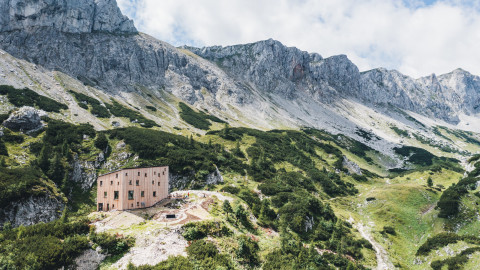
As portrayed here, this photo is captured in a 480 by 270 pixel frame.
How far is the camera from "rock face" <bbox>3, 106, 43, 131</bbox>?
62812mm

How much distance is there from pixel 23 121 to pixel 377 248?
88.7 metres

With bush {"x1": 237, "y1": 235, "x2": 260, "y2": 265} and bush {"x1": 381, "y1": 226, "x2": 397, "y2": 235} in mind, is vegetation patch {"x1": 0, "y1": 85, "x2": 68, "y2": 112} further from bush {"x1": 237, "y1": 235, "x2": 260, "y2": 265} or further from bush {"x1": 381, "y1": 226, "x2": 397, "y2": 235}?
bush {"x1": 381, "y1": 226, "x2": 397, "y2": 235}

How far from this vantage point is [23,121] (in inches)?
2525

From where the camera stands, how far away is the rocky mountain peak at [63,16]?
Answer: 12912 centimetres

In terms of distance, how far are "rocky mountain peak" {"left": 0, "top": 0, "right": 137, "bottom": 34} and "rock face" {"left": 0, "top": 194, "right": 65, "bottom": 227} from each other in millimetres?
134016

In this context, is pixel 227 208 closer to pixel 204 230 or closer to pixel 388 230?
pixel 204 230

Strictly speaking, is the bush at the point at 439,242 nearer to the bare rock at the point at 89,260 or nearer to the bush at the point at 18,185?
the bare rock at the point at 89,260

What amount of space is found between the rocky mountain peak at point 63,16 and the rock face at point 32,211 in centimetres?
13402

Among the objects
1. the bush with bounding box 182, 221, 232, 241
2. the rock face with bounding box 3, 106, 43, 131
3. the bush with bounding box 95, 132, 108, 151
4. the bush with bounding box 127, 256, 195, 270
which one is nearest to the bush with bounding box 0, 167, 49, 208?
the bush with bounding box 95, 132, 108, 151

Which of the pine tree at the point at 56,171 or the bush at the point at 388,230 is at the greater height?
the pine tree at the point at 56,171

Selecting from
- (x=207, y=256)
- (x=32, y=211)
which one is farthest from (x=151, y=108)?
(x=207, y=256)

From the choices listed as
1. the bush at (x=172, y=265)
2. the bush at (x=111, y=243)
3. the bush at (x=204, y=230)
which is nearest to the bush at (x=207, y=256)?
the bush at (x=172, y=265)

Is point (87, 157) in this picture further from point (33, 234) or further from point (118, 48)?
point (118, 48)

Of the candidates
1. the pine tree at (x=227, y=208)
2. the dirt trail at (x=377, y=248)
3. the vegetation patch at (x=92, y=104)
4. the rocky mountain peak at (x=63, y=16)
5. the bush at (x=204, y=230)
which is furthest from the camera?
the rocky mountain peak at (x=63, y=16)
